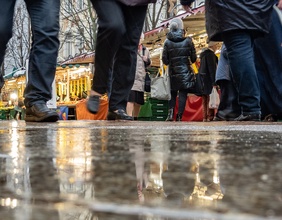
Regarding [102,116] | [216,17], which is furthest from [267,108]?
[102,116]

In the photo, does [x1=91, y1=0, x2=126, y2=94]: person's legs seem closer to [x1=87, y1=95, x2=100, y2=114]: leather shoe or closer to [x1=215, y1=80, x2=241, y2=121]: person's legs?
[x1=87, y1=95, x2=100, y2=114]: leather shoe

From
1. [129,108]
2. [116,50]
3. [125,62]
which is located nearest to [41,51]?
[116,50]

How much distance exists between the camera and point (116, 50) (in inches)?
134

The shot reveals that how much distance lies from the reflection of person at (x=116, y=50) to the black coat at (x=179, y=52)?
3519 mm

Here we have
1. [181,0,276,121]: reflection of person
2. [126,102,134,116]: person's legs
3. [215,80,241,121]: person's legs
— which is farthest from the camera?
[126,102,134,116]: person's legs

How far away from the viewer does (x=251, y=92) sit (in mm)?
3408

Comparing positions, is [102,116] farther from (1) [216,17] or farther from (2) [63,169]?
(2) [63,169]

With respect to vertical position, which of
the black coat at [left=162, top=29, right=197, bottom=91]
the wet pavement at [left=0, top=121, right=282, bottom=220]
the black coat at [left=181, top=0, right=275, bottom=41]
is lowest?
the wet pavement at [left=0, top=121, right=282, bottom=220]

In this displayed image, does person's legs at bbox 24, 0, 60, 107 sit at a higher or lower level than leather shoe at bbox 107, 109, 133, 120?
higher

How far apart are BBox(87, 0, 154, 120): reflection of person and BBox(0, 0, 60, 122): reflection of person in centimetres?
32

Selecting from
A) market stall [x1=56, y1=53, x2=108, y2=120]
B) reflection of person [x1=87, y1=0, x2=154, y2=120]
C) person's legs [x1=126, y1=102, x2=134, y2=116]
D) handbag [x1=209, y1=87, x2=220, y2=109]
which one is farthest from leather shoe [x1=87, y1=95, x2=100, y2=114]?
market stall [x1=56, y1=53, x2=108, y2=120]

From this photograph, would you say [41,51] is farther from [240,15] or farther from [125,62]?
[240,15]

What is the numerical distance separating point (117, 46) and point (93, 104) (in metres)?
0.41

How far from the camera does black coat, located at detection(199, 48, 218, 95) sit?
7.86m
